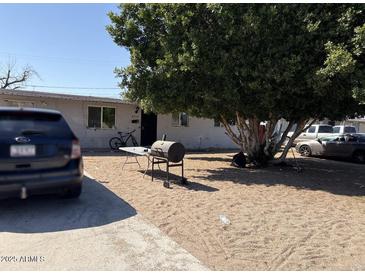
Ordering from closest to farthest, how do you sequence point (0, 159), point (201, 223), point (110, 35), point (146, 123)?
point (0, 159), point (201, 223), point (110, 35), point (146, 123)

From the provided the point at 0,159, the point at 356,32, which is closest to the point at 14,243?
the point at 0,159

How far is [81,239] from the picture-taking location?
14.3 ft

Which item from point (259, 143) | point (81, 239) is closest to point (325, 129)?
point (259, 143)

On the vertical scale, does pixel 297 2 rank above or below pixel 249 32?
above

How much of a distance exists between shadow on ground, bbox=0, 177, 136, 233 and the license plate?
39.7 inches

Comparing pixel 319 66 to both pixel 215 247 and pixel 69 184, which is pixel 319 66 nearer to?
pixel 215 247

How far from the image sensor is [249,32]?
27.3 feet

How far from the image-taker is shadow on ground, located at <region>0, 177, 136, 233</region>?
15.9 feet

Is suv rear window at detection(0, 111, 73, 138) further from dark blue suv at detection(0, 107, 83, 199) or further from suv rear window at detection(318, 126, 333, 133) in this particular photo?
suv rear window at detection(318, 126, 333, 133)

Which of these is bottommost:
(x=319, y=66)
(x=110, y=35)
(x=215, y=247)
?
(x=215, y=247)

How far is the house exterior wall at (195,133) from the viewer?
19188 mm

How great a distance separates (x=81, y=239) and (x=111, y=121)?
1376 cm

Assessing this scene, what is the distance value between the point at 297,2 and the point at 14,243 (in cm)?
799

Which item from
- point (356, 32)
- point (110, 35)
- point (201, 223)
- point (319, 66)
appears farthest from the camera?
point (110, 35)
